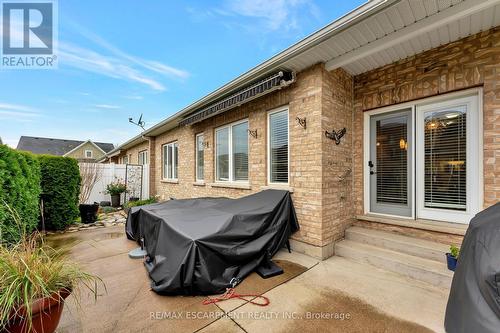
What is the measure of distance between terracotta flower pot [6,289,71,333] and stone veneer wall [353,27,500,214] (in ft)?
14.6

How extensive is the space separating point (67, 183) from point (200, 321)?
605 cm

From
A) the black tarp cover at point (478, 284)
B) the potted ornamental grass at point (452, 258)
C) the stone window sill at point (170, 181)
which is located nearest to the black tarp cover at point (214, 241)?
the potted ornamental grass at point (452, 258)

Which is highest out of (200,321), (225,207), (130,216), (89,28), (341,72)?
(89,28)

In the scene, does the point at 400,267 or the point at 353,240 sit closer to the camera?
the point at 400,267

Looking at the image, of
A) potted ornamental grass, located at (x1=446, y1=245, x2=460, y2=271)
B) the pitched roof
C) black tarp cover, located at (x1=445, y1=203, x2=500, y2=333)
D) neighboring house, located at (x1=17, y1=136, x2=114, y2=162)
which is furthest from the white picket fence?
the pitched roof

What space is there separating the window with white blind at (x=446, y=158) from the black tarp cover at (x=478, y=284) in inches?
76.2

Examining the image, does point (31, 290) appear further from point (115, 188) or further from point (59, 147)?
point (59, 147)

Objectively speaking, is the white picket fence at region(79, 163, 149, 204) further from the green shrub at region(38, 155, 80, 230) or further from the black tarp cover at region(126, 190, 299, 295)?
the black tarp cover at region(126, 190, 299, 295)

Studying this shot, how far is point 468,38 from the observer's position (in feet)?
10.0

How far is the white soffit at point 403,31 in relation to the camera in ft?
8.02

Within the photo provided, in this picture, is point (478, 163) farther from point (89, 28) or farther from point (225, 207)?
point (89, 28)

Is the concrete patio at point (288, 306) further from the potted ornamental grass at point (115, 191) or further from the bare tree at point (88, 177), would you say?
the potted ornamental grass at point (115, 191)

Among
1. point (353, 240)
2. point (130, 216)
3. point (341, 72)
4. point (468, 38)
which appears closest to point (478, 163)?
point (468, 38)

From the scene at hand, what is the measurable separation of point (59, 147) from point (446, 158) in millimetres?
38482
